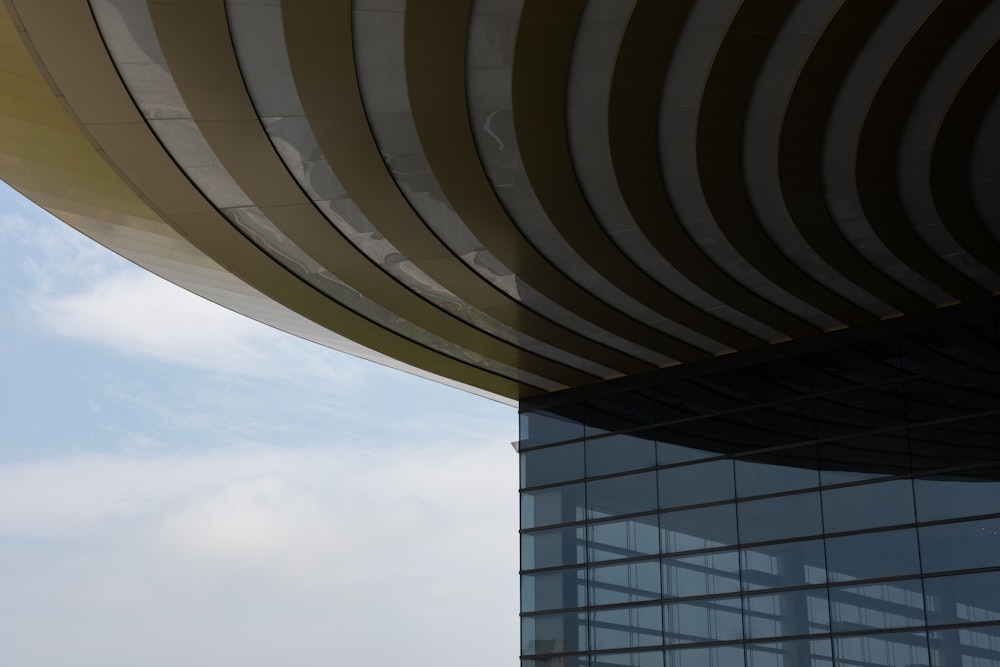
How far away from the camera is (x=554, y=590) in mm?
19984

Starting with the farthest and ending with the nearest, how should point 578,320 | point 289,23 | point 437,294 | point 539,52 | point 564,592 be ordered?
1. point 564,592
2. point 578,320
3. point 437,294
4. point 539,52
5. point 289,23

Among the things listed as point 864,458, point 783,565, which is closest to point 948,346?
point 864,458

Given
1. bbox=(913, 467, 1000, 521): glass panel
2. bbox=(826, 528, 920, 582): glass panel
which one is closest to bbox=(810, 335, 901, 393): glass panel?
bbox=(913, 467, 1000, 521): glass panel

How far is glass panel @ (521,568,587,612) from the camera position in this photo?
1970 cm

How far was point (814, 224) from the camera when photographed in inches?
571

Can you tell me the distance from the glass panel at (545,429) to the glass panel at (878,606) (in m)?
5.86

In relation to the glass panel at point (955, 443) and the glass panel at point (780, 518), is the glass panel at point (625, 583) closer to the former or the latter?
the glass panel at point (780, 518)

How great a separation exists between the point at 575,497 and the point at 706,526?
9.03ft

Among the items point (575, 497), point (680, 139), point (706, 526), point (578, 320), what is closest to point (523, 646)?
point (575, 497)

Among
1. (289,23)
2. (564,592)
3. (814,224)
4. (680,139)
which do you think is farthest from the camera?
(564,592)

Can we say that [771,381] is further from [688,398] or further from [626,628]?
[626,628]

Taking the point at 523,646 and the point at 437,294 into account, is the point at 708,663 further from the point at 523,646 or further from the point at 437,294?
the point at 437,294

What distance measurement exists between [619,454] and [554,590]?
2.84 meters

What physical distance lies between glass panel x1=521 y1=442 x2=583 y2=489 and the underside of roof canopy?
3.51 meters
